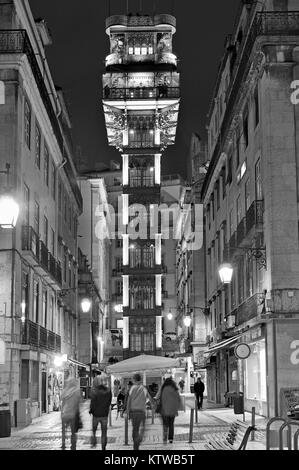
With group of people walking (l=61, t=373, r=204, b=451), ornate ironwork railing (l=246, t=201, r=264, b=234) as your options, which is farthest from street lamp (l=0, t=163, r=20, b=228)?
ornate ironwork railing (l=246, t=201, r=264, b=234)

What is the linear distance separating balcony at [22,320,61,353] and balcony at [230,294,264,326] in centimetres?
913

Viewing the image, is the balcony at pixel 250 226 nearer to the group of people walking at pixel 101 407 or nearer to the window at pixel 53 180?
the window at pixel 53 180

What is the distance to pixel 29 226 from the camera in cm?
3362

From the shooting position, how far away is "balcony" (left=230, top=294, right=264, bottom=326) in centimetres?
3186

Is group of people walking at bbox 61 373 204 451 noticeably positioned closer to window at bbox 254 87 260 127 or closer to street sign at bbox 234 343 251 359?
street sign at bbox 234 343 251 359

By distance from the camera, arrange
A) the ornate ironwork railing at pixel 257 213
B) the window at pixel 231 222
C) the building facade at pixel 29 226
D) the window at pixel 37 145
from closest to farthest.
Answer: the building facade at pixel 29 226 < the ornate ironwork railing at pixel 257 213 < the window at pixel 37 145 < the window at pixel 231 222

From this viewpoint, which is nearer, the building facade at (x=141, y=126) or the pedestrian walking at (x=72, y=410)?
the pedestrian walking at (x=72, y=410)

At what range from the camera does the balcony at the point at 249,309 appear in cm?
3186

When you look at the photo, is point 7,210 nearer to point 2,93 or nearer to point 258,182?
point 2,93

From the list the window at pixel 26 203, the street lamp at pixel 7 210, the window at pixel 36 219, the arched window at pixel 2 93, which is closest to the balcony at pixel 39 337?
the window at pixel 26 203

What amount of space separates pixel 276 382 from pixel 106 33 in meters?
62.1

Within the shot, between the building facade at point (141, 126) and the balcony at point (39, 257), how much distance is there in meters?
37.3

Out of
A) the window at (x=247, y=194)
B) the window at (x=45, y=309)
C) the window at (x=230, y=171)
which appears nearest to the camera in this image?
the window at (x=247, y=194)

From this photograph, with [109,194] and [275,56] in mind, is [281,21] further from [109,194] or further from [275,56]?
[109,194]
